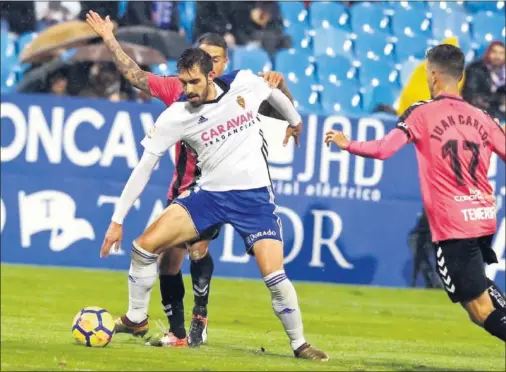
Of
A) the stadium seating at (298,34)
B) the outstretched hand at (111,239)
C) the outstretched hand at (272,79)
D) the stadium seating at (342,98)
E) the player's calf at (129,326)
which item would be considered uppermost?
the outstretched hand at (272,79)

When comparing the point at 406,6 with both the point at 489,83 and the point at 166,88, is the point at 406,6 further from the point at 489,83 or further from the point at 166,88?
the point at 166,88

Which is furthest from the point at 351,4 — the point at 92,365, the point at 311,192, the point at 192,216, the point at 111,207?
the point at 92,365

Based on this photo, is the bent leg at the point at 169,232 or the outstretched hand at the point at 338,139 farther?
the bent leg at the point at 169,232

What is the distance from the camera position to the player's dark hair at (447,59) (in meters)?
7.86

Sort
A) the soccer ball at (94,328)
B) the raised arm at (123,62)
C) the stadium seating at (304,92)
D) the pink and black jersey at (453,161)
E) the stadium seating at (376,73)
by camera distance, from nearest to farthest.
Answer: the pink and black jersey at (453,161)
the soccer ball at (94,328)
the raised arm at (123,62)
the stadium seating at (304,92)
the stadium seating at (376,73)

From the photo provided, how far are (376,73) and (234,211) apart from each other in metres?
8.73

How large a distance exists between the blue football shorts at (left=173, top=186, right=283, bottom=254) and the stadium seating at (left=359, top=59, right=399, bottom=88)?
8.39 m

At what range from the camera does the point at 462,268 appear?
7.78m

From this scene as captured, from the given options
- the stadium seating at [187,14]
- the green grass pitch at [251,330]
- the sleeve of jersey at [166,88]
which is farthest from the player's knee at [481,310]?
the stadium seating at [187,14]

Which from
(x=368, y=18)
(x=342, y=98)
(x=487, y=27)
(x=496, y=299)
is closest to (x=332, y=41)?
(x=368, y=18)

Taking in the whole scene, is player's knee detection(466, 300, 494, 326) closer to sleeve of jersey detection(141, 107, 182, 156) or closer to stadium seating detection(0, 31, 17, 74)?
sleeve of jersey detection(141, 107, 182, 156)

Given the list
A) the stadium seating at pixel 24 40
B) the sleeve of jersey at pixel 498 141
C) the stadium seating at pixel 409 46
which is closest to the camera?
the sleeve of jersey at pixel 498 141

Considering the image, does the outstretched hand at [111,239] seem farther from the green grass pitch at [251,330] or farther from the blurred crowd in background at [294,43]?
the blurred crowd in background at [294,43]

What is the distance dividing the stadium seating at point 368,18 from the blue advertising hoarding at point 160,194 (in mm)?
2897
